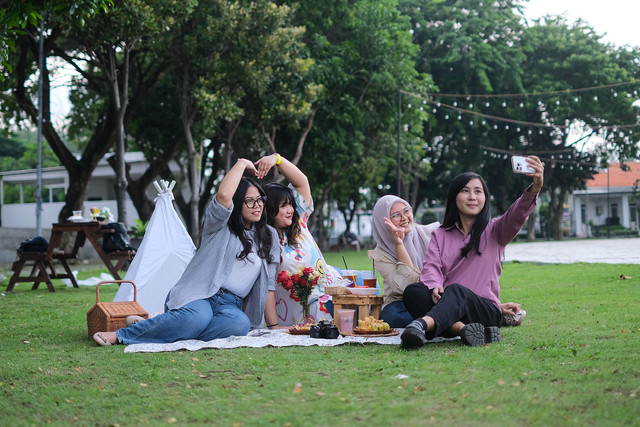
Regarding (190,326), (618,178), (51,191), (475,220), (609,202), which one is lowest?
(190,326)

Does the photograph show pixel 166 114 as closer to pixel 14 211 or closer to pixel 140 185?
pixel 140 185

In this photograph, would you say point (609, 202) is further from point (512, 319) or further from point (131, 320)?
point (131, 320)

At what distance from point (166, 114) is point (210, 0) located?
21.1 feet

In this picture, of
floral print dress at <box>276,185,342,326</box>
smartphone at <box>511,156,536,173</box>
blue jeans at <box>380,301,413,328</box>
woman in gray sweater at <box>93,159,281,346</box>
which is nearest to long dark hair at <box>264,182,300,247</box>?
floral print dress at <box>276,185,342,326</box>

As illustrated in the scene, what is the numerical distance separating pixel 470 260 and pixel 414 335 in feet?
3.21

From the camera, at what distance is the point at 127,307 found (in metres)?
6.77

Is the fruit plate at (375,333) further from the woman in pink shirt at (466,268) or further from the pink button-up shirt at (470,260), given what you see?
the pink button-up shirt at (470,260)

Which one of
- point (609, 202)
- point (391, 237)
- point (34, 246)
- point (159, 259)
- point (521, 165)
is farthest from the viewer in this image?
point (609, 202)

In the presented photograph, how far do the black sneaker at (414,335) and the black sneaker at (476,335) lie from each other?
31cm

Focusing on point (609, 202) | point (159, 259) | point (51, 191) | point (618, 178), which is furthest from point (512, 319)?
point (609, 202)

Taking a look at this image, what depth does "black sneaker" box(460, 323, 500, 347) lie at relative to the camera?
17.5ft

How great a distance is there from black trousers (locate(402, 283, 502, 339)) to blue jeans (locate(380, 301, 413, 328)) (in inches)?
17.2

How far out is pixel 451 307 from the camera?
212 inches

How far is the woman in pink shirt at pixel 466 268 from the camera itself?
211 inches
